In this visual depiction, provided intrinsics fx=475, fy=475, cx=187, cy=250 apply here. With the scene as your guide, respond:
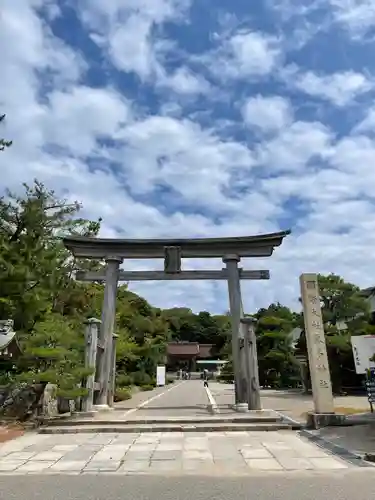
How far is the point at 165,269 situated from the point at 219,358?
2613 inches

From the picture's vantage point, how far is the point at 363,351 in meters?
14.0

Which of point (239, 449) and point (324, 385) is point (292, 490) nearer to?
point (239, 449)

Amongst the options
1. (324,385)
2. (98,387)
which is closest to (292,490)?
(324,385)

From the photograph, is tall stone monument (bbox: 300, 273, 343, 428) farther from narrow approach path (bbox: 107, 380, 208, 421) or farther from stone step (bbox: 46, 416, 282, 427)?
Result: narrow approach path (bbox: 107, 380, 208, 421)

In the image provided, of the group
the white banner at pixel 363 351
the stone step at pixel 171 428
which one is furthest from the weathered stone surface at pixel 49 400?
the white banner at pixel 363 351

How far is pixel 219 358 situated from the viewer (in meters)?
80.8

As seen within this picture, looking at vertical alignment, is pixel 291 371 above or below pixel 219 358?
below

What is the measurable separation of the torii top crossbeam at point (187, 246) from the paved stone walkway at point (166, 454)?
7309 millimetres

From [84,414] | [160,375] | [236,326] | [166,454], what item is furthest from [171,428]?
[160,375]

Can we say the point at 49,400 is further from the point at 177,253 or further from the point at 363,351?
the point at 363,351

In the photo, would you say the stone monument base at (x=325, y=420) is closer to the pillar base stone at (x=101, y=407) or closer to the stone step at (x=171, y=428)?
the stone step at (x=171, y=428)

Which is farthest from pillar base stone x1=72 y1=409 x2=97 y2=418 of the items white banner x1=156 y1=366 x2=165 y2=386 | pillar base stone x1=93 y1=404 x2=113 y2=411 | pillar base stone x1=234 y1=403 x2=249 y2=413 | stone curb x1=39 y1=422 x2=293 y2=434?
white banner x1=156 y1=366 x2=165 y2=386

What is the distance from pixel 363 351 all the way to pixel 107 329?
835 centimetres

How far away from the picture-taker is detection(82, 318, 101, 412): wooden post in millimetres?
14042
